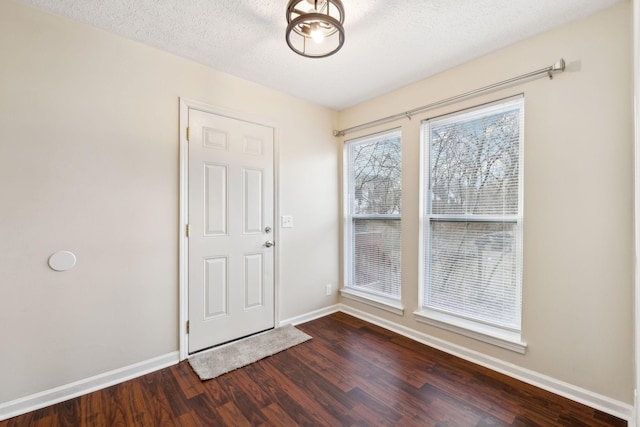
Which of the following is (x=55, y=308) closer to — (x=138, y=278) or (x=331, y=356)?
(x=138, y=278)

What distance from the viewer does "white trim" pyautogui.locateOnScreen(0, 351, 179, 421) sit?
5.52ft

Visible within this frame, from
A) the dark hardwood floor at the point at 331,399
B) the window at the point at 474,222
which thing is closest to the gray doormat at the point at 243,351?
the dark hardwood floor at the point at 331,399

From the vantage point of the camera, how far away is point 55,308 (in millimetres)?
1798

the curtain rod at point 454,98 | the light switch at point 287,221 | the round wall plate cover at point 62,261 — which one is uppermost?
the curtain rod at point 454,98

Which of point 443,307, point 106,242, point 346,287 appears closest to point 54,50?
point 106,242

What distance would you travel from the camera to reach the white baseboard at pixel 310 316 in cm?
299

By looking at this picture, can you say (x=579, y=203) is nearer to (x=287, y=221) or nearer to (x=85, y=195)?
(x=287, y=221)

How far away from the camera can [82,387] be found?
1.87 meters

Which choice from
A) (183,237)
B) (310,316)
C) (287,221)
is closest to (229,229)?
(183,237)

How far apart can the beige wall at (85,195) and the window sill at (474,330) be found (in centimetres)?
221

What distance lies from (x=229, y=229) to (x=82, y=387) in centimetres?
145

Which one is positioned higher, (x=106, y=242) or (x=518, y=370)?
(x=106, y=242)

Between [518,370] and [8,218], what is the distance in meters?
3.52

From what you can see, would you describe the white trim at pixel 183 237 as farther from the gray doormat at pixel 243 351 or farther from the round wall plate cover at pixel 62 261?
the round wall plate cover at pixel 62 261
